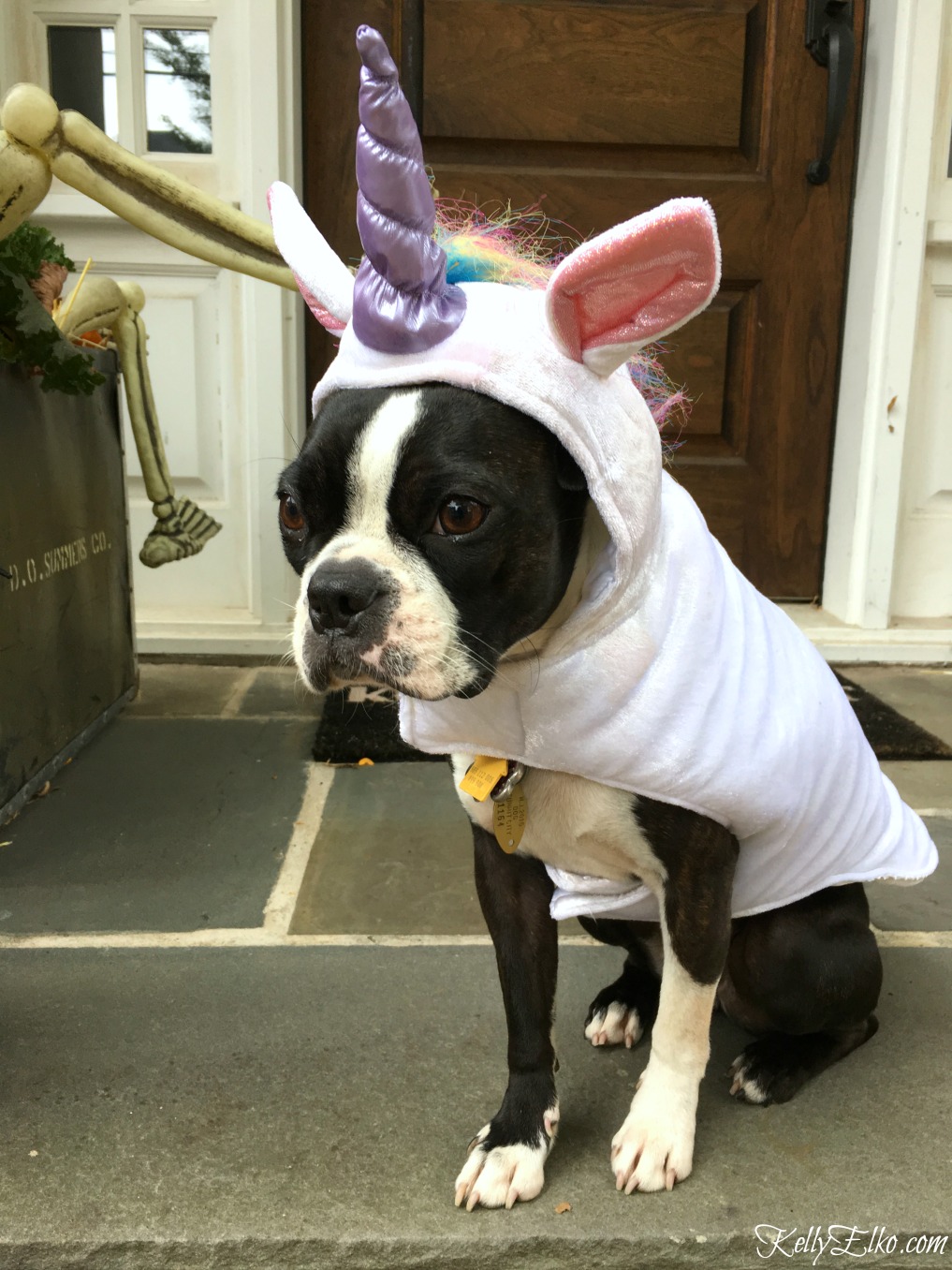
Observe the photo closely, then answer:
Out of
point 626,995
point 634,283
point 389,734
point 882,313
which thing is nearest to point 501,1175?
point 626,995

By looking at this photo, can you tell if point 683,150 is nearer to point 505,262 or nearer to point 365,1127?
point 505,262

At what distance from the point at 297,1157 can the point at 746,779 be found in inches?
24.0

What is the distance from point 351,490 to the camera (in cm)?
94

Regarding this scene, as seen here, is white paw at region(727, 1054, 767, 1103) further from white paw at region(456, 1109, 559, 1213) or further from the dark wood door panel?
the dark wood door panel

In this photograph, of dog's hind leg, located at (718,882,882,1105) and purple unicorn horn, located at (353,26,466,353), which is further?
dog's hind leg, located at (718,882,882,1105)

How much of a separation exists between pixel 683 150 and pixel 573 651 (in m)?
2.35

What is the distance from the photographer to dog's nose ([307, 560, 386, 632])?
0.90 m

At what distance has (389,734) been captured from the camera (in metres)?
2.43

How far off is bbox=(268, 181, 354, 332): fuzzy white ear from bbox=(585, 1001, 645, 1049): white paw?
0.89 meters

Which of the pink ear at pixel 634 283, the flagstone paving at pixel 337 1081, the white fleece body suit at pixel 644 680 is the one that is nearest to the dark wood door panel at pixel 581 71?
the flagstone paving at pixel 337 1081

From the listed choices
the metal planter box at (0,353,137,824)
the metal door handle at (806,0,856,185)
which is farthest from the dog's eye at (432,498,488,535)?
the metal door handle at (806,0,856,185)

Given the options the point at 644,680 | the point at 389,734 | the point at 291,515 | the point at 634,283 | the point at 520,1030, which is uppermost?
the point at 634,283

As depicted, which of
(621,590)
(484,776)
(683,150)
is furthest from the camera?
(683,150)

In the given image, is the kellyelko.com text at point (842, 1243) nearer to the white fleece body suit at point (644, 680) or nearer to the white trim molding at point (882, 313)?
the white fleece body suit at point (644, 680)
